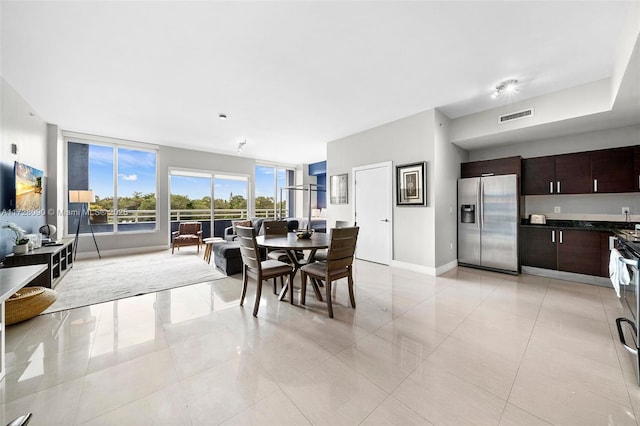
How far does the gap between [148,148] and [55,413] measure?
249 inches

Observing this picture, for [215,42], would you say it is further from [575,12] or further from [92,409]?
[575,12]

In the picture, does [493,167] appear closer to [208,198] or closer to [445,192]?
[445,192]

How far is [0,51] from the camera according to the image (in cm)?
254

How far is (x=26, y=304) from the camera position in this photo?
238cm

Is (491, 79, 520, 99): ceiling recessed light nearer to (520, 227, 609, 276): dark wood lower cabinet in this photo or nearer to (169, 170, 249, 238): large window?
(520, 227, 609, 276): dark wood lower cabinet

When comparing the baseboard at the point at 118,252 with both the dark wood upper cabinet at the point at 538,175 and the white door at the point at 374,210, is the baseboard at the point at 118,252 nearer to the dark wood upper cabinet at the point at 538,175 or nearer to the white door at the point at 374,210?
the white door at the point at 374,210

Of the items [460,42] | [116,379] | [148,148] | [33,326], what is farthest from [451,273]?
[148,148]

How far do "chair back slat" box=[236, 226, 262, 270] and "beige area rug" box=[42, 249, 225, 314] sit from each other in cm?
156

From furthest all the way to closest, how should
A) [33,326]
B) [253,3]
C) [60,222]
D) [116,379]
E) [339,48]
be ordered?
1. [60,222]
2. [339,48]
3. [33,326]
4. [253,3]
5. [116,379]

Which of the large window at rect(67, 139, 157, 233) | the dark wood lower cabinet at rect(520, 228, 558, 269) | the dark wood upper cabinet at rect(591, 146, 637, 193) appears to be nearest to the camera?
the dark wood upper cabinet at rect(591, 146, 637, 193)

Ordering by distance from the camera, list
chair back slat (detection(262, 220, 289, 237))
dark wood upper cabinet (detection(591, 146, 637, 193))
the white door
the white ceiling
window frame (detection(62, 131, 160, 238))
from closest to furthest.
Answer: the white ceiling < dark wood upper cabinet (detection(591, 146, 637, 193)) < chair back slat (detection(262, 220, 289, 237)) < the white door < window frame (detection(62, 131, 160, 238))

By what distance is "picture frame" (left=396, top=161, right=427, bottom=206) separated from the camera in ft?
13.5

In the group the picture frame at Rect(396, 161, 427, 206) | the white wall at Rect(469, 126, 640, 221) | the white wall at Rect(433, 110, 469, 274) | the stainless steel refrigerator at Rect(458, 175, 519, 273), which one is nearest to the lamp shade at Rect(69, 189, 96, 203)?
the picture frame at Rect(396, 161, 427, 206)

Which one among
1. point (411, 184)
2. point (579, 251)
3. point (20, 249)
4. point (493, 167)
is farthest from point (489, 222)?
point (20, 249)
